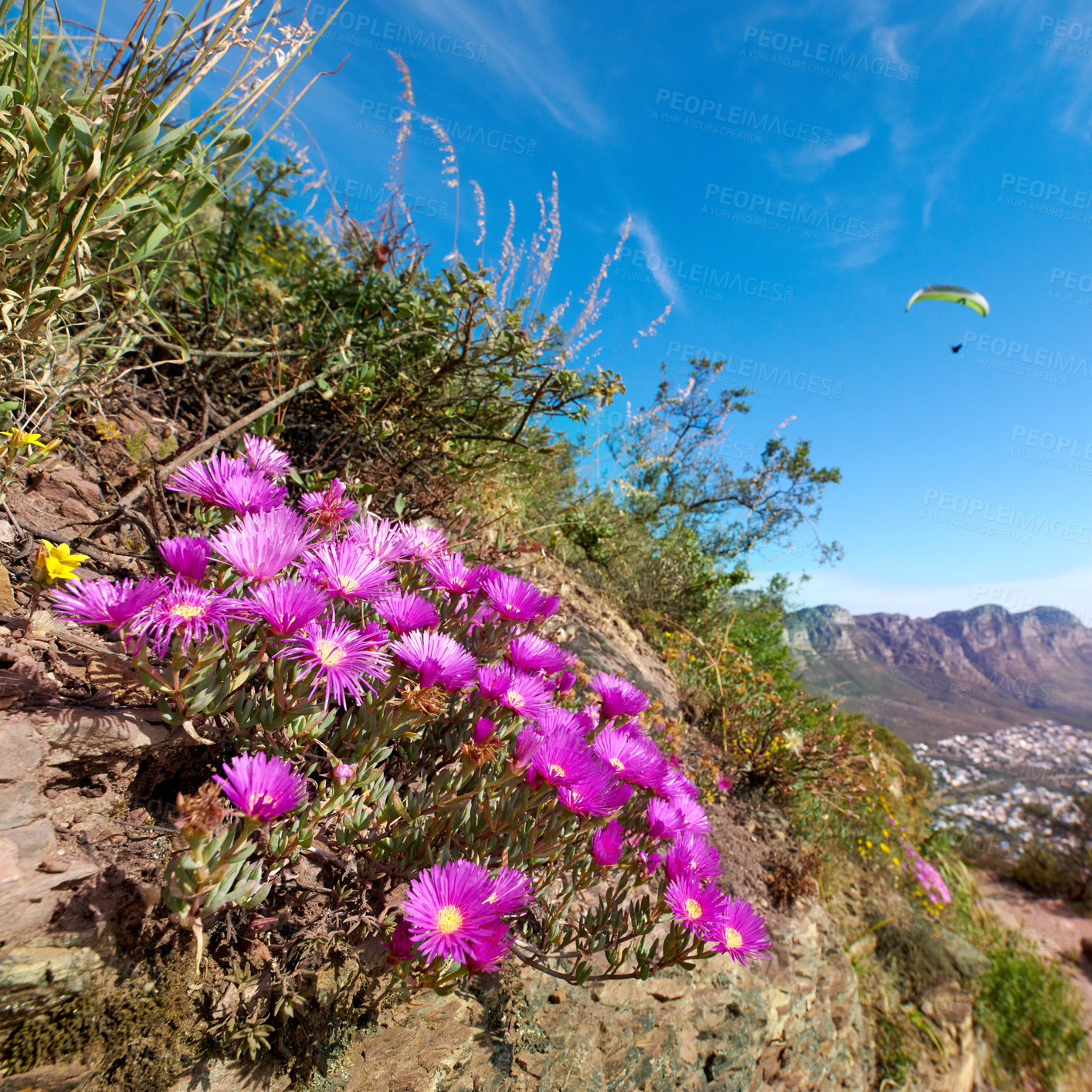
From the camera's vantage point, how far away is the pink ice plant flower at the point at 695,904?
3.51 ft

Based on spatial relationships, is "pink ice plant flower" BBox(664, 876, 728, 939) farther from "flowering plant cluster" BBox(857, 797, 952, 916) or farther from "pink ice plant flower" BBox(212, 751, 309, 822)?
"flowering plant cluster" BBox(857, 797, 952, 916)

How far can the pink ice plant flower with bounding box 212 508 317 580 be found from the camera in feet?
3.08

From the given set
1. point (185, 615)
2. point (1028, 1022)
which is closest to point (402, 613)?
point (185, 615)

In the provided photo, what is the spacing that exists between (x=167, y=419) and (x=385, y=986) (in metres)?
2.01

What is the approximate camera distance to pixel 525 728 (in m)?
1.13

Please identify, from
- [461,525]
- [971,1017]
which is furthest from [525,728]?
[971,1017]

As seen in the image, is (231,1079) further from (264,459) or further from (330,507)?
(264,459)

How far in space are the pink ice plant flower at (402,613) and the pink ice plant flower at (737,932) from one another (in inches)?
32.7

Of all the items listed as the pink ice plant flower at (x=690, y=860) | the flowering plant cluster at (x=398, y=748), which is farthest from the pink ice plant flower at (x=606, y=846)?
the pink ice plant flower at (x=690, y=860)

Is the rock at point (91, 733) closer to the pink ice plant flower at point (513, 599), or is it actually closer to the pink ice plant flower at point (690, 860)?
the pink ice plant flower at point (513, 599)

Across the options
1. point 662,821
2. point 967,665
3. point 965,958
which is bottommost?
point 965,958

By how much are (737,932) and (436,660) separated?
85 centimetres

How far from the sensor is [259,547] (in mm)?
955

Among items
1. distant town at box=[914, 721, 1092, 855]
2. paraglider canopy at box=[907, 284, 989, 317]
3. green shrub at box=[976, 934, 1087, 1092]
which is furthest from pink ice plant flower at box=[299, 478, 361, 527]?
paraglider canopy at box=[907, 284, 989, 317]
